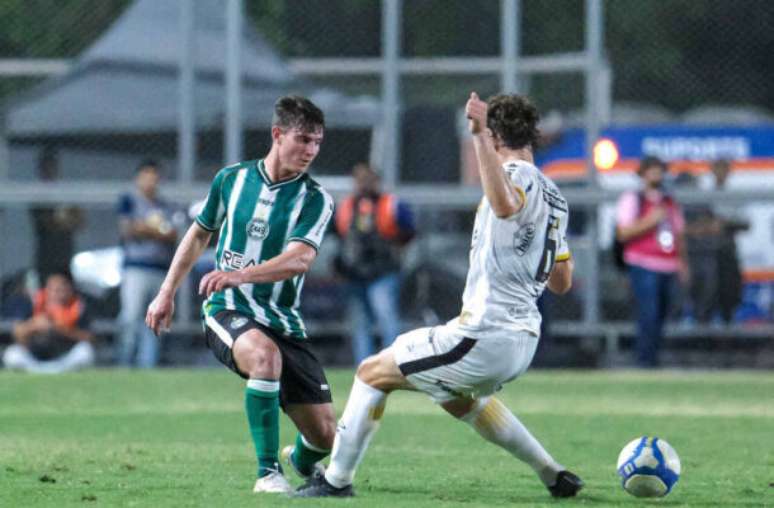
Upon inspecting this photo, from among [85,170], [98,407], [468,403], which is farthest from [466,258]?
[468,403]

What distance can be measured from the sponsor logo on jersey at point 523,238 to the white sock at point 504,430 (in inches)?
31.3

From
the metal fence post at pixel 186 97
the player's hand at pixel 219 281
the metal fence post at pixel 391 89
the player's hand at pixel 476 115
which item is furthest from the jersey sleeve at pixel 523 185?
the metal fence post at pixel 186 97

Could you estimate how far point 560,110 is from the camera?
19.4m

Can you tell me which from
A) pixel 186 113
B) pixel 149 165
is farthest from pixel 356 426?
pixel 186 113

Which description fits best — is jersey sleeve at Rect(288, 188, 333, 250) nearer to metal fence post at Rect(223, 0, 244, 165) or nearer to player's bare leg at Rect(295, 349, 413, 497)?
player's bare leg at Rect(295, 349, 413, 497)

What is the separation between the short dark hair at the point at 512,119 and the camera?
25.9 ft

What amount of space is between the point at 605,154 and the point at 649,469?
12020 millimetres

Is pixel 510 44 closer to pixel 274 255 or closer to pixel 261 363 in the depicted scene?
pixel 274 255

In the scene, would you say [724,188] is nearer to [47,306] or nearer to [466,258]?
[466,258]

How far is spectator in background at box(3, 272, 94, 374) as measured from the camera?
60.5 ft

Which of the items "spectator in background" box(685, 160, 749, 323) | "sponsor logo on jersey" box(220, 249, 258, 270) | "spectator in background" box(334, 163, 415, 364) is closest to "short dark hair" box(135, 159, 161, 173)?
"spectator in background" box(334, 163, 415, 364)

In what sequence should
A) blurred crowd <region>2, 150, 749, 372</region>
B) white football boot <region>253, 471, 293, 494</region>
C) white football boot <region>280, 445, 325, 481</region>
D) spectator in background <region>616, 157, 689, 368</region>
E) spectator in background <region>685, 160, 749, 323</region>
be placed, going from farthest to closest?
spectator in background <region>685, 160, 749, 323</region> < blurred crowd <region>2, 150, 749, 372</region> < spectator in background <region>616, 157, 689, 368</region> < white football boot <region>280, 445, 325, 481</region> < white football boot <region>253, 471, 293, 494</region>

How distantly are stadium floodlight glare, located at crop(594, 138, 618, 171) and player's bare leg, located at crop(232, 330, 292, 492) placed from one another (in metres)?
11.4

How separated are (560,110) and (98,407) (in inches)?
295
